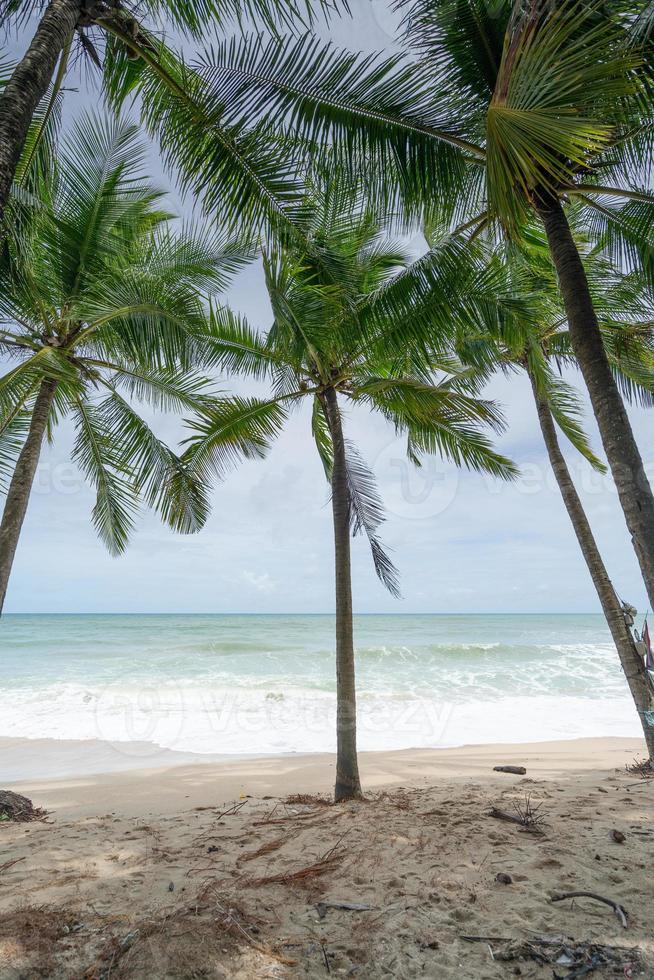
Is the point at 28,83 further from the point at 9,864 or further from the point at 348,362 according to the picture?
the point at 9,864

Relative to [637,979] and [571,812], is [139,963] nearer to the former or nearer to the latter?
[637,979]

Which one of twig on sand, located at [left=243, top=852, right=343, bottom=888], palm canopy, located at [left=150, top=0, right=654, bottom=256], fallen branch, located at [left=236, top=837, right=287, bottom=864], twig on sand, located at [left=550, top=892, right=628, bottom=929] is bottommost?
fallen branch, located at [left=236, top=837, right=287, bottom=864]

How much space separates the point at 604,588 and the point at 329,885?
472cm

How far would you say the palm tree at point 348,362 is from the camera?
4.82 meters

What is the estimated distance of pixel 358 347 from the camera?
561 centimetres

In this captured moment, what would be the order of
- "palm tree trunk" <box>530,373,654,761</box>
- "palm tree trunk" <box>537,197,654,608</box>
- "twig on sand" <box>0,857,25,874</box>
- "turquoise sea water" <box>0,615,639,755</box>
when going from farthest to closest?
"turquoise sea water" <box>0,615,639,755</box>, "palm tree trunk" <box>530,373,654,761</box>, "twig on sand" <box>0,857,25,874</box>, "palm tree trunk" <box>537,197,654,608</box>

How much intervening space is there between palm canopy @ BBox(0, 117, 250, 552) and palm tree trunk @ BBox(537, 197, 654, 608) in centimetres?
377

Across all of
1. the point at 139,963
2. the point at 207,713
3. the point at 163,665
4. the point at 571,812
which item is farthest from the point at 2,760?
the point at 163,665

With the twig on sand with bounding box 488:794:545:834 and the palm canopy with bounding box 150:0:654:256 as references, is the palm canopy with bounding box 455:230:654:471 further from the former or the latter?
the twig on sand with bounding box 488:794:545:834

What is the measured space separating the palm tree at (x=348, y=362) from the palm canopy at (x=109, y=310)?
2.35ft

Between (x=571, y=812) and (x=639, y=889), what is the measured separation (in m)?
1.63

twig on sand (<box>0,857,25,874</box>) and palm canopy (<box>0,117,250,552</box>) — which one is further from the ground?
palm canopy (<box>0,117,250,552</box>)

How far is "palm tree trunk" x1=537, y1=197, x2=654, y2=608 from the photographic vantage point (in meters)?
3.11

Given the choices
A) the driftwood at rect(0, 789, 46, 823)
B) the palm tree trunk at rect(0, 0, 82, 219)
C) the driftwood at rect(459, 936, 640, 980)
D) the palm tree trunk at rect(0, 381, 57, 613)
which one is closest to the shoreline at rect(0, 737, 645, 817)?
the driftwood at rect(0, 789, 46, 823)
